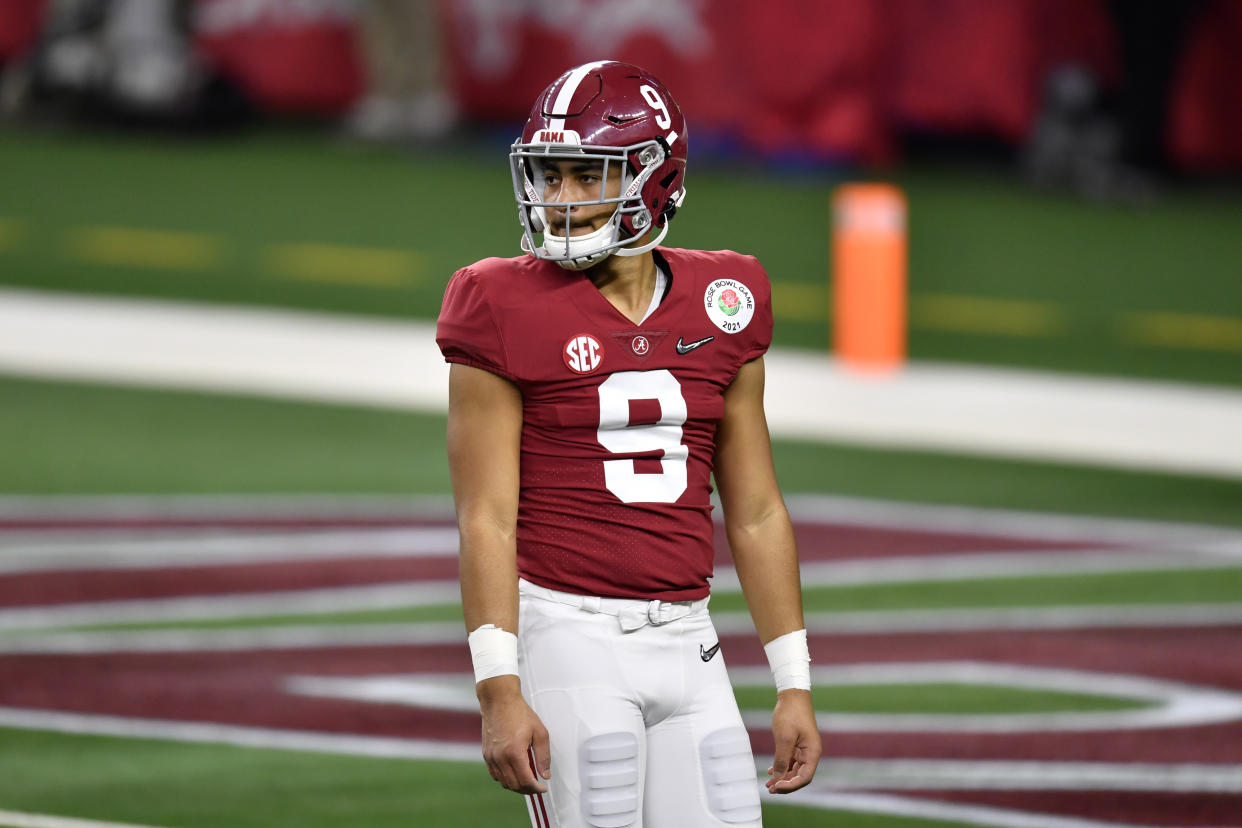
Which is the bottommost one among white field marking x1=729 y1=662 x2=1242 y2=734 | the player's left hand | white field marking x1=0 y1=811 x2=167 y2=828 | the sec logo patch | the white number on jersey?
white field marking x1=729 y1=662 x2=1242 y2=734

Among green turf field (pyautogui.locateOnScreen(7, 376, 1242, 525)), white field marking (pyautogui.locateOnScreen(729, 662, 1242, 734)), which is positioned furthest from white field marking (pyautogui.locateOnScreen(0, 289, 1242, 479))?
white field marking (pyautogui.locateOnScreen(729, 662, 1242, 734))

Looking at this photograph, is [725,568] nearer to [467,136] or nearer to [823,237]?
[823,237]

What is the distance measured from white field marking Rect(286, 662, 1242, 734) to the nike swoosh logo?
9.83 feet

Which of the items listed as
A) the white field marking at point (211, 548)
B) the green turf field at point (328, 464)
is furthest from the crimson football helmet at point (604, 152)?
the green turf field at point (328, 464)

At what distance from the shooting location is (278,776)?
22.0ft

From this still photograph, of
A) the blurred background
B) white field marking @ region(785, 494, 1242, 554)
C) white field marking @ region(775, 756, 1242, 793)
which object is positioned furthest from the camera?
the blurred background

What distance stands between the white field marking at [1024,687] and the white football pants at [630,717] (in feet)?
9.46

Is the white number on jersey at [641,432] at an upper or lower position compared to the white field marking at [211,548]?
upper

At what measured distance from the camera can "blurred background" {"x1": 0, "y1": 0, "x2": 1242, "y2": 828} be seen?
11.0 m

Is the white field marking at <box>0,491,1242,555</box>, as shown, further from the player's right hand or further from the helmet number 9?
the player's right hand

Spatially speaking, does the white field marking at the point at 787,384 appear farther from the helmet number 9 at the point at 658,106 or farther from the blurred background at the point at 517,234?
the helmet number 9 at the point at 658,106

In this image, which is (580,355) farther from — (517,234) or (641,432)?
(517,234)

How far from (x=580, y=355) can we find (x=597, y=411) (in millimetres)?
107

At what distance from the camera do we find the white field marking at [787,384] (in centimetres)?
1159
